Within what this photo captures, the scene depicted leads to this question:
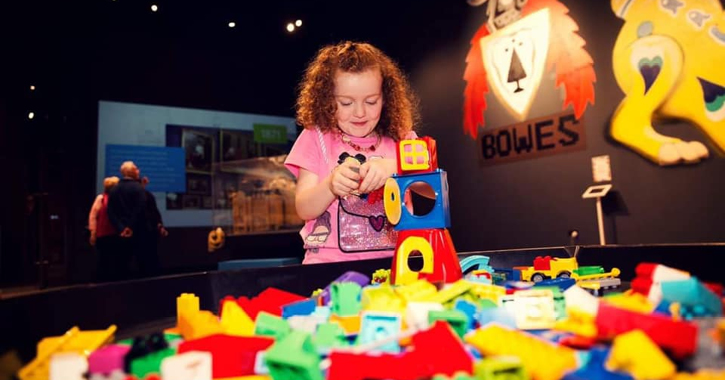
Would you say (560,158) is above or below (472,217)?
above

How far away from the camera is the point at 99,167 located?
4934mm

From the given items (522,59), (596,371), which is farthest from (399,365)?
(522,59)

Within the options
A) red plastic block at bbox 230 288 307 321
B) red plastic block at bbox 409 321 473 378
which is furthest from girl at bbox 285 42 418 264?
red plastic block at bbox 409 321 473 378

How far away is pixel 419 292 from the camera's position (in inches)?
25.0

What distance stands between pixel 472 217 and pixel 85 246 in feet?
12.6

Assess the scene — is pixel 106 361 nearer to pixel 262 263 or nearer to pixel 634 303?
pixel 634 303

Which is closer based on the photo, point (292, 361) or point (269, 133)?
point (292, 361)

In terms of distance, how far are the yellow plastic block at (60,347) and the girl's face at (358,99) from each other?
0.87m

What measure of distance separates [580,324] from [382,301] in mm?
231

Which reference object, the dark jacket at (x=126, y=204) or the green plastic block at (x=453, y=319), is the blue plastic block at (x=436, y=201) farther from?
the dark jacket at (x=126, y=204)

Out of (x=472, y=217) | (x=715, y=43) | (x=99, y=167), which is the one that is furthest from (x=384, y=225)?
(x=99, y=167)

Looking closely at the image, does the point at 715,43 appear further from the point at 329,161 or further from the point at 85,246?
the point at 85,246

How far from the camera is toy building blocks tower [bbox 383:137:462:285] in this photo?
0.85m

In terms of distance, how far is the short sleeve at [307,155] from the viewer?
133cm
